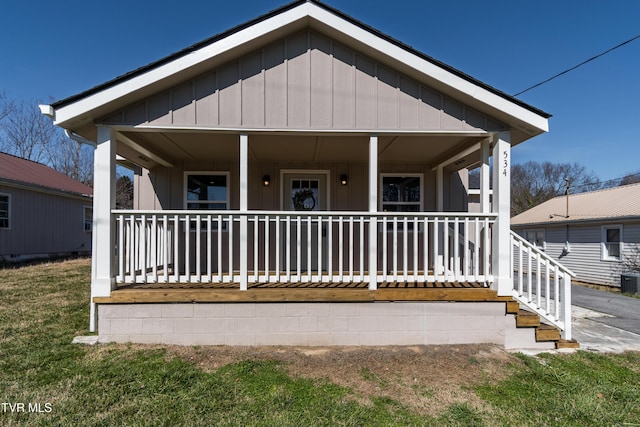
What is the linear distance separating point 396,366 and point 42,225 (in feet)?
51.7

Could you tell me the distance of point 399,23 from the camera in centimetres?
1041

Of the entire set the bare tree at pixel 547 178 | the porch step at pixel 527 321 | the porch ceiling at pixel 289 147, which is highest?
the bare tree at pixel 547 178

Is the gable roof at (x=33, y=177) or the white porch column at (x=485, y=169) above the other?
the gable roof at (x=33, y=177)

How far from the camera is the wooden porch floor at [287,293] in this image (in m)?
4.09

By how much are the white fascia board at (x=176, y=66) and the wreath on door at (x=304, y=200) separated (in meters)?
3.17

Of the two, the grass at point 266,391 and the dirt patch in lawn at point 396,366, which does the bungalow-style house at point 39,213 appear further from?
the dirt patch in lawn at point 396,366

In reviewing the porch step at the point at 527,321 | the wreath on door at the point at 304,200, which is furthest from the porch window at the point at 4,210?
the porch step at the point at 527,321

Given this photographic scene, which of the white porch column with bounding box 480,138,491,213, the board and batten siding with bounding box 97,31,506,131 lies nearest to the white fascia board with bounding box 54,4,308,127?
the board and batten siding with bounding box 97,31,506,131

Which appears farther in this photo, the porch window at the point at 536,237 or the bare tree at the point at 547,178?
the bare tree at the point at 547,178

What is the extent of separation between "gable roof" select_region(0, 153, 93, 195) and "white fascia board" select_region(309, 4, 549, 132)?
13.4 meters

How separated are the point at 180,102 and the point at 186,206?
2757 mm

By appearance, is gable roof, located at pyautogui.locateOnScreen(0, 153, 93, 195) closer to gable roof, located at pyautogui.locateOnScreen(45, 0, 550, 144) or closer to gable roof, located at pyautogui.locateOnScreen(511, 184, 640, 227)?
gable roof, located at pyautogui.locateOnScreen(45, 0, 550, 144)

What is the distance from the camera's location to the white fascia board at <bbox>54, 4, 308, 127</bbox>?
396cm

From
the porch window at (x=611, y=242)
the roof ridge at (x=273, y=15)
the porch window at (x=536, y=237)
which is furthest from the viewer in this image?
the porch window at (x=536, y=237)
